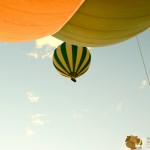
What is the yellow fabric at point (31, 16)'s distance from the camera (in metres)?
1.91

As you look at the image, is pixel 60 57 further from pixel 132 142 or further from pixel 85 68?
pixel 132 142

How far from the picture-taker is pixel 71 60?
34.1 ft

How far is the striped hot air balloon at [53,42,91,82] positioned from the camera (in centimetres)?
841

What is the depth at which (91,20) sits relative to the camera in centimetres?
309

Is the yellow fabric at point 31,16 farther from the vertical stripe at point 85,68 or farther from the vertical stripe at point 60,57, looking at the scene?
the vertical stripe at point 85,68

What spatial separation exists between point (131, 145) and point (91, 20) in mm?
7128

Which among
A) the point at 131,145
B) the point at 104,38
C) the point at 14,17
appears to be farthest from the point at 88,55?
the point at 14,17

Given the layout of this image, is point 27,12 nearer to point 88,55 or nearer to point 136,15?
point 136,15

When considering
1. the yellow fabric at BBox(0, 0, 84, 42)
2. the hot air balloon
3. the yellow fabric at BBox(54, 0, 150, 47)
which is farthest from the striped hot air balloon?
the yellow fabric at BBox(0, 0, 84, 42)

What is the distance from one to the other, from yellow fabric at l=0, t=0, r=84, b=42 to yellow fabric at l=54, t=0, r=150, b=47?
63cm

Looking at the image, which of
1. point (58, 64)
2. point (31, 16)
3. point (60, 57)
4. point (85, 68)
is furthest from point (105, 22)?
point (85, 68)

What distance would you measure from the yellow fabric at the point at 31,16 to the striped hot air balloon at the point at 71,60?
5.48 metres

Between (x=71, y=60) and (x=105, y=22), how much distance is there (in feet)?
23.9

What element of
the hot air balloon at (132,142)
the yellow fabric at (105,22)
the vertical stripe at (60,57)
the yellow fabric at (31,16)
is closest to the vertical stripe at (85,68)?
the vertical stripe at (60,57)
